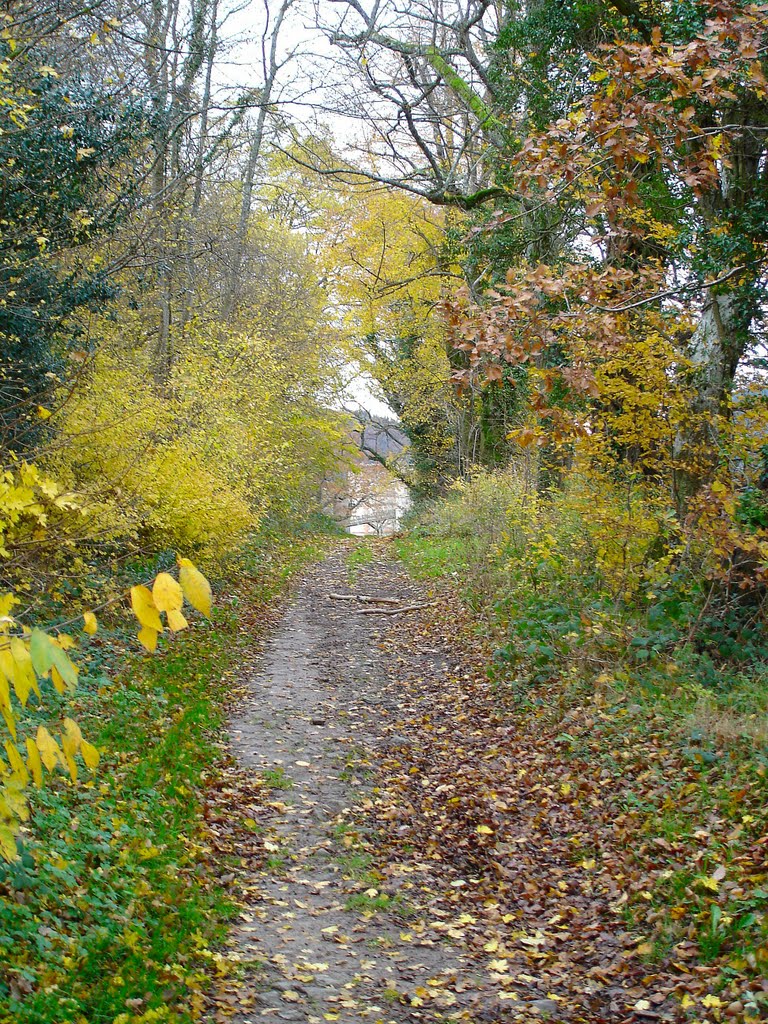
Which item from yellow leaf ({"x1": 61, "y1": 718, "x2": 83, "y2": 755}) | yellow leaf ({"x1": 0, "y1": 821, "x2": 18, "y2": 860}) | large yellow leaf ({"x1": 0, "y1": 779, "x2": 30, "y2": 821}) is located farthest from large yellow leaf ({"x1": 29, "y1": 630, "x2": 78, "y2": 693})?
yellow leaf ({"x1": 0, "y1": 821, "x2": 18, "y2": 860})

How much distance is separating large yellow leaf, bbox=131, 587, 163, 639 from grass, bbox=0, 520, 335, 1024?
2.68 m

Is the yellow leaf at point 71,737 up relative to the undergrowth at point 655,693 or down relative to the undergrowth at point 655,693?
up

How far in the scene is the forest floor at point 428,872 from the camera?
4340 millimetres

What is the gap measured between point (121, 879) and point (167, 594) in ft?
12.0

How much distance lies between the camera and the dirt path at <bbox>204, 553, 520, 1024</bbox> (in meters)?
4.38

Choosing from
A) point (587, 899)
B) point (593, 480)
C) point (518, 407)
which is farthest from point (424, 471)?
point (587, 899)

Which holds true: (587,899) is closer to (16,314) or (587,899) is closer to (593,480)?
(593,480)

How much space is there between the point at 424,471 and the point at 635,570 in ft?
65.2

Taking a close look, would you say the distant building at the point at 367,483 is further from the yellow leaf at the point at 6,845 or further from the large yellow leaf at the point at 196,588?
the large yellow leaf at the point at 196,588

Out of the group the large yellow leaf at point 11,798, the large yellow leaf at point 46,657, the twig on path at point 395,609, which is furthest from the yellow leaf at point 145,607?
the twig on path at point 395,609

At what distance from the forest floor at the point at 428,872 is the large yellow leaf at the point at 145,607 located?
3132 millimetres

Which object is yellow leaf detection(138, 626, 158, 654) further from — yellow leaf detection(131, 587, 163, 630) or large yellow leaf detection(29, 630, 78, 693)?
large yellow leaf detection(29, 630, 78, 693)

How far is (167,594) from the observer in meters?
1.95

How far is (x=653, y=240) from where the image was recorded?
39.7ft
